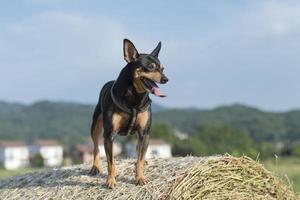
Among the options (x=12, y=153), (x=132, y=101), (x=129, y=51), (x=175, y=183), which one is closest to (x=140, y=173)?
(x=175, y=183)

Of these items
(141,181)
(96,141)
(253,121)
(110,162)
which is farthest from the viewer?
(253,121)

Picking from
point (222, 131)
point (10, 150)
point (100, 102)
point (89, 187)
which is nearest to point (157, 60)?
point (100, 102)

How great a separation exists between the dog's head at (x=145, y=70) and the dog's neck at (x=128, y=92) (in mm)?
61

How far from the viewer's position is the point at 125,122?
639cm

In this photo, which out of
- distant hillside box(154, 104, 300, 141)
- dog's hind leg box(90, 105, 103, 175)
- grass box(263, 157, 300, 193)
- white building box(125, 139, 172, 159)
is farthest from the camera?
distant hillside box(154, 104, 300, 141)

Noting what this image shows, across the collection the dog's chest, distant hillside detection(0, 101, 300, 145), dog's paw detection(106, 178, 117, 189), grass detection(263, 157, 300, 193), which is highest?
the dog's chest

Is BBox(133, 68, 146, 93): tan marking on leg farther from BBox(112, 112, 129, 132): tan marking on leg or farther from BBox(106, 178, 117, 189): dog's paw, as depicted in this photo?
BBox(106, 178, 117, 189): dog's paw

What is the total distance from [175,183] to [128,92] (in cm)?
94

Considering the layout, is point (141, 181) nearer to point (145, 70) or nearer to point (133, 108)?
point (133, 108)

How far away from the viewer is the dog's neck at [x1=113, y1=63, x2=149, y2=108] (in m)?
6.23

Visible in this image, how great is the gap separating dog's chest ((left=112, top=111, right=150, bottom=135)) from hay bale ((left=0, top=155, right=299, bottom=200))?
510 mm

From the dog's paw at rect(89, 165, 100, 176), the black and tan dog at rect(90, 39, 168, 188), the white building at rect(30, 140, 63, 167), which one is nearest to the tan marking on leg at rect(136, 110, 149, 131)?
the black and tan dog at rect(90, 39, 168, 188)

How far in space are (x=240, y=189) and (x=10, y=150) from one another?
127 m

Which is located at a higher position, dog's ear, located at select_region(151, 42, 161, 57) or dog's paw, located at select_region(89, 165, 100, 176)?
dog's ear, located at select_region(151, 42, 161, 57)
